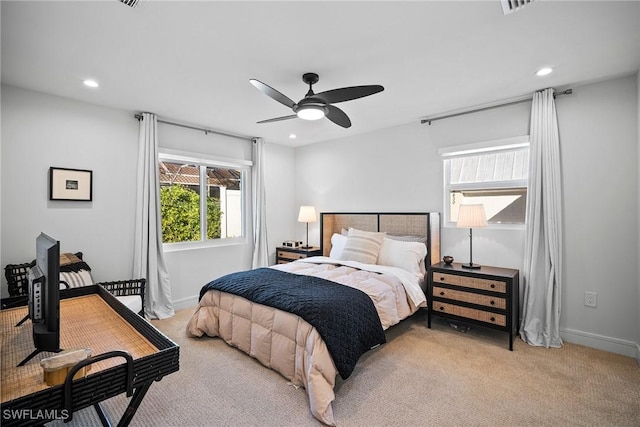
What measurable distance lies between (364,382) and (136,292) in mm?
2588

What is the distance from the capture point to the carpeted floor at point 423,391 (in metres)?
1.94

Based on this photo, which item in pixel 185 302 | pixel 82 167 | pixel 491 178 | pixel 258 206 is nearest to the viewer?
pixel 82 167

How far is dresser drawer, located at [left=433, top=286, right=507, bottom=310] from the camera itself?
2920 mm

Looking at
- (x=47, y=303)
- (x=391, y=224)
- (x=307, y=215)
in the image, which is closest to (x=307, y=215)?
(x=307, y=215)

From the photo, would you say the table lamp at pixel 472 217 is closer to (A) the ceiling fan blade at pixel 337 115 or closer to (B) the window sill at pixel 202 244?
(A) the ceiling fan blade at pixel 337 115

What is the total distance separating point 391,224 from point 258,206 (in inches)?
83.6

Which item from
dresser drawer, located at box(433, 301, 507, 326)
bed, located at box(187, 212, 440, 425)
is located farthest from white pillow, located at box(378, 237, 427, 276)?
dresser drawer, located at box(433, 301, 507, 326)

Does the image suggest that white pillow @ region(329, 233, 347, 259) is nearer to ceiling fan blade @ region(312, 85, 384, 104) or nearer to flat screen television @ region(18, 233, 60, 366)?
ceiling fan blade @ region(312, 85, 384, 104)

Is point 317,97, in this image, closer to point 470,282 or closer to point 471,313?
point 470,282

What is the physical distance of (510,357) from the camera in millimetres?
Result: 2725

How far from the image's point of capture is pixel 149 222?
12.2 ft

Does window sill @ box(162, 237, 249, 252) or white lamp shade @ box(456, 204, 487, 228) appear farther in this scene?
window sill @ box(162, 237, 249, 252)

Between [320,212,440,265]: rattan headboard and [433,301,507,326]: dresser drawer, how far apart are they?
1.90 feet

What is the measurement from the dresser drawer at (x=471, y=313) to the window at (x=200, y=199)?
3.17m
